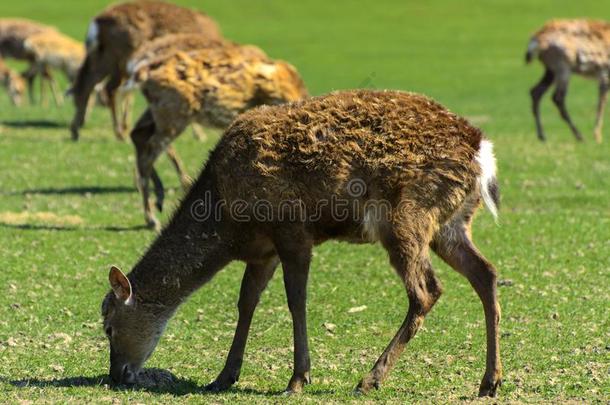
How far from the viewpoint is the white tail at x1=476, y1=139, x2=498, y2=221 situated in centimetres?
766

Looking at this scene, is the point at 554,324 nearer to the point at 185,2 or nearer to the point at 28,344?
the point at 28,344

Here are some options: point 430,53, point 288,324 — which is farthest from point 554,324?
point 430,53

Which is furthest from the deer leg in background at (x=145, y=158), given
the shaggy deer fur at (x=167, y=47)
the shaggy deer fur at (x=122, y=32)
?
the shaggy deer fur at (x=122, y=32)

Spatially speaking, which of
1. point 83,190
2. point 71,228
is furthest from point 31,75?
point 71,228

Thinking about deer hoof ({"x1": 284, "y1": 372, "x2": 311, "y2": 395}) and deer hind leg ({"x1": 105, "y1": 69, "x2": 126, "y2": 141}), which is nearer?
deer hoof ({"x1": 284, "y1": 372, "x2": 311, "y2": 395})

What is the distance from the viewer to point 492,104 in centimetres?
2817

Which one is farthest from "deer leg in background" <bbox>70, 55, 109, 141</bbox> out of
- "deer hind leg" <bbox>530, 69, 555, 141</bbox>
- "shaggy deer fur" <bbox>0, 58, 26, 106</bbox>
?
"shaggy deer fur" <bbox>0, 58, 26, 106</bbox>

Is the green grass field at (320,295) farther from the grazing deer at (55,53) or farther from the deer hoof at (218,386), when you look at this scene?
the grazing deer at (55,53)

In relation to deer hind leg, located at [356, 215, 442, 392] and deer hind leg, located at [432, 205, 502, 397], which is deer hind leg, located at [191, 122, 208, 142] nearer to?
deer hind leg, located at [432, 205, 502, 397]

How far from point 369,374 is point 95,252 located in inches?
205

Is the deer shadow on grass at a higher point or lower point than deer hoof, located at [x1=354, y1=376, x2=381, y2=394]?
lower

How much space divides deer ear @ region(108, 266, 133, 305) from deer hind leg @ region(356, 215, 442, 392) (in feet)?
5.37

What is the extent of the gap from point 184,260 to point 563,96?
1573cm

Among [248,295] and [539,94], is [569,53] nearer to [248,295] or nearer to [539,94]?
[539,94]
